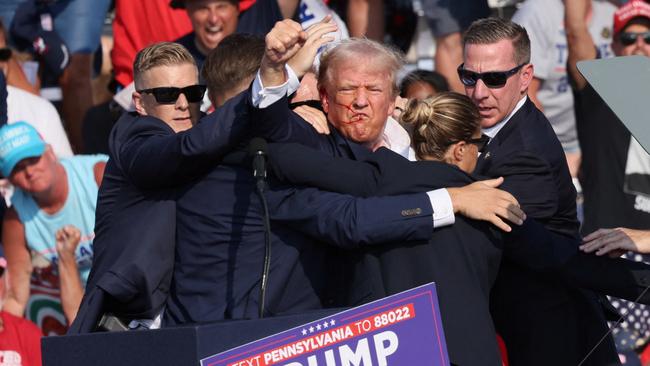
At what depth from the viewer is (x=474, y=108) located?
504cm

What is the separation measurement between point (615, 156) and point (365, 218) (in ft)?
12.6

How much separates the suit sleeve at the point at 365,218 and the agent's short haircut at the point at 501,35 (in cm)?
150

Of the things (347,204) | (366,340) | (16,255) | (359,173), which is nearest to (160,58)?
(359,173)

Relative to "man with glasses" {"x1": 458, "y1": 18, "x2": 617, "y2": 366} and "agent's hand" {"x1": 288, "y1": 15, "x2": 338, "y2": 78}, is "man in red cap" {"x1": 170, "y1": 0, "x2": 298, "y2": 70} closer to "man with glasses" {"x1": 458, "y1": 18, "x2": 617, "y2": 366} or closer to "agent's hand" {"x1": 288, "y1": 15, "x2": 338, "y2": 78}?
"man with glasses" {"x1": 458, "y1": 18, "x2": 617, "y2": 366}

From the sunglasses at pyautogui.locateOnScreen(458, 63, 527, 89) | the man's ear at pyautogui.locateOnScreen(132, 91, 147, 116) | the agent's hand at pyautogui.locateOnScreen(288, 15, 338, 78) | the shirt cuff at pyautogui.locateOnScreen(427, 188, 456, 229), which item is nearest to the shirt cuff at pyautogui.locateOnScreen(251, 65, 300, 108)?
the agent's hand at pyautogui.locateOnScreen(288, 15, 338, 78)

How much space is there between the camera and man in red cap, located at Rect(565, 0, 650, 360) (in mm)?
7848

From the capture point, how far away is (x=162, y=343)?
4.22m

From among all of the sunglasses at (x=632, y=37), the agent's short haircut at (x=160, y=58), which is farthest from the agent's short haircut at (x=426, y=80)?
the agent's short haircut at (x=160, y=58)

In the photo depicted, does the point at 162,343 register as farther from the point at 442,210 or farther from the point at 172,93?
the point at 172,93

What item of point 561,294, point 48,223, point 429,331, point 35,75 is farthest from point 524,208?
point 35,75

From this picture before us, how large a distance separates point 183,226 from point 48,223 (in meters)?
2.95

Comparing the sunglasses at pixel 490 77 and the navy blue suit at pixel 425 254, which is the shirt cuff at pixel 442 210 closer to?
the navy blue suit at pixel 425 254

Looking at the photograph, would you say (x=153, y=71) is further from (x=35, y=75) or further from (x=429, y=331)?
(x=35, y=75)

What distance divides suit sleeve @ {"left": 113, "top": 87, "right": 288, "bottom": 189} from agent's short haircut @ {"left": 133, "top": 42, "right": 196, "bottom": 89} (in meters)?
0.59
